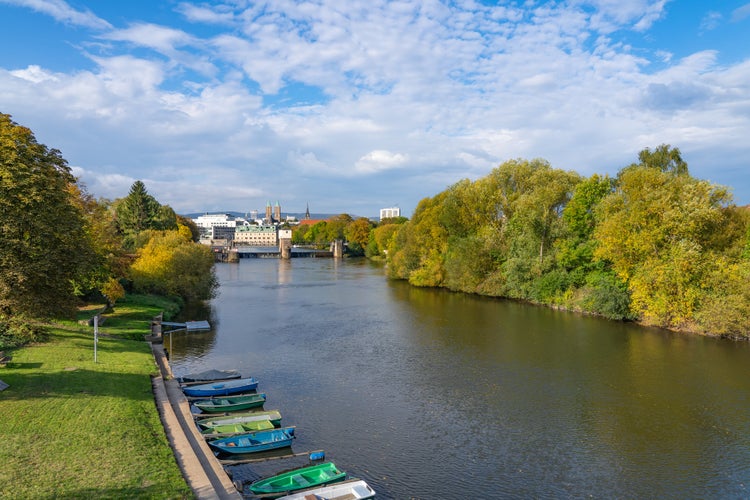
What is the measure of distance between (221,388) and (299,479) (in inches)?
330

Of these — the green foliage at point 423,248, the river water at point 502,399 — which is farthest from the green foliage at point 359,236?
the river water at point 502,399

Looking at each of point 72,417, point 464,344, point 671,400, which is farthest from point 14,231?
point 671,400

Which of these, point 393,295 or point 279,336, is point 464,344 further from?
point 393,295

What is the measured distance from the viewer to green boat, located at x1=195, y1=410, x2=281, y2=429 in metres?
17.2

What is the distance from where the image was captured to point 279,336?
33719 mm

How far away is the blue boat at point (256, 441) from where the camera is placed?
50.5ft

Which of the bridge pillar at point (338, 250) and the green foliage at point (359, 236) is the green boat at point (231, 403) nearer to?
the green foliage at point (359, 236)

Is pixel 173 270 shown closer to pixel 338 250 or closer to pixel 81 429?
pixel 81 429

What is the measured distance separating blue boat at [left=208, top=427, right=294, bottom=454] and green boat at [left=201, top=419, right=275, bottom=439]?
23 centimetres

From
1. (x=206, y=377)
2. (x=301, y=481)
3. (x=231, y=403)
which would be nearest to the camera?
(x=301, y=481)

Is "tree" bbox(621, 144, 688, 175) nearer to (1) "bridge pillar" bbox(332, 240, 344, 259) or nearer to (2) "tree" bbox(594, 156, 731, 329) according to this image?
(2) "tree" bbox(594, 156, 731, 329)

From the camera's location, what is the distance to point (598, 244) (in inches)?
1797

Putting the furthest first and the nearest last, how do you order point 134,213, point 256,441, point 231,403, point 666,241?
point 134,213 → point 666,241 → point 231,403 → point 256,441

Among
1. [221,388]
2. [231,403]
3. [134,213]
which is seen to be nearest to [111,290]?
[221,388]
